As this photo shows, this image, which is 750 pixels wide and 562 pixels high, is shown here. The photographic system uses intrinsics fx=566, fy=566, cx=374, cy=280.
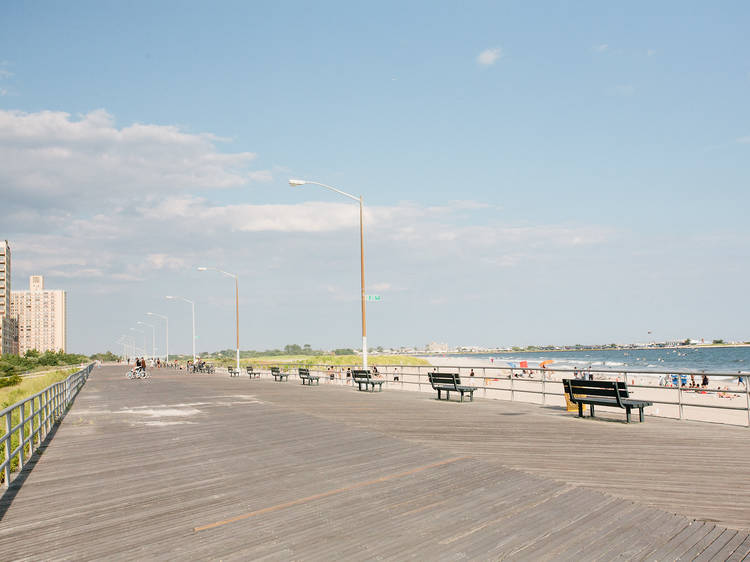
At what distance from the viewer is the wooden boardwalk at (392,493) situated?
5.34 m

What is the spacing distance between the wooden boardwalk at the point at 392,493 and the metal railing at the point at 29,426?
12.5 inches

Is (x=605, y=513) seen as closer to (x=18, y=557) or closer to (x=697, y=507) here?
(x=697, y=507)

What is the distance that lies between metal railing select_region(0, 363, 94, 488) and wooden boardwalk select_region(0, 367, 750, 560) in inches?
12.5

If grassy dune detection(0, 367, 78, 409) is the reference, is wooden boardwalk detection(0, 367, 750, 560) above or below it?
above

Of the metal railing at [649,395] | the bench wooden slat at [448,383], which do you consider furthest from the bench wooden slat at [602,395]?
the bench wooden slat at [448,383]

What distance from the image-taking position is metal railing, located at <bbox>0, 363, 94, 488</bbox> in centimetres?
816

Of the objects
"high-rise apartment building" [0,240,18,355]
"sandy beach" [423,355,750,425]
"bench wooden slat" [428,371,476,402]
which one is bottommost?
"sandy beach" [423,355,750,425]

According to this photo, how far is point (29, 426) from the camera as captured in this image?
12.1 metres

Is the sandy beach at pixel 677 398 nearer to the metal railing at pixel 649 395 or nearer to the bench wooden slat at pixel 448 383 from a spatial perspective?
the metal railing at pixel 649 395

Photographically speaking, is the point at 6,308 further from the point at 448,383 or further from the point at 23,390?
the point at 448,383

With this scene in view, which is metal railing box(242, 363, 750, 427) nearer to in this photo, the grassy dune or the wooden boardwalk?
the wooden boardwalk

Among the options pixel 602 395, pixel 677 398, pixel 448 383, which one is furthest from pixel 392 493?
pixel 677 398

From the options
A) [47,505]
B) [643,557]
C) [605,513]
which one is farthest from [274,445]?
[643,557]

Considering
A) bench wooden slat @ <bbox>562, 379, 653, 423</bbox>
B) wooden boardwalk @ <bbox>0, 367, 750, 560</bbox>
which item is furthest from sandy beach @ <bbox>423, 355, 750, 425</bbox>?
wooden boardwalk @ <bbox>0, 367, 750, 560</bbox>
